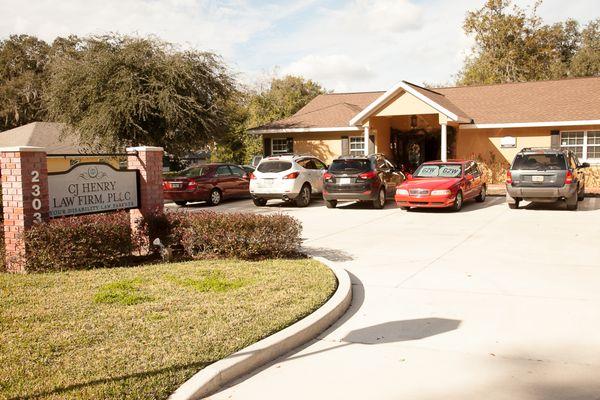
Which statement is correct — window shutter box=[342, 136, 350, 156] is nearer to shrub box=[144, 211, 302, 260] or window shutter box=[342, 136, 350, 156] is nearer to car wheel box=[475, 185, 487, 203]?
car wheel box=[475, 185, 487, 203]

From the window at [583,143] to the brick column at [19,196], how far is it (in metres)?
20.6

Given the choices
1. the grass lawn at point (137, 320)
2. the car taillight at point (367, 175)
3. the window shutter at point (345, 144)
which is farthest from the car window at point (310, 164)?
the grass lawn at point (137, 320)

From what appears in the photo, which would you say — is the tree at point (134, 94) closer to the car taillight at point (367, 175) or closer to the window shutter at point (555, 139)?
the car taillight at point (367, 175)

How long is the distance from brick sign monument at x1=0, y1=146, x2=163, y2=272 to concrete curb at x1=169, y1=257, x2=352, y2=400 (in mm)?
4568

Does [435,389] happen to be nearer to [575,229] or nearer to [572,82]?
[575,229]

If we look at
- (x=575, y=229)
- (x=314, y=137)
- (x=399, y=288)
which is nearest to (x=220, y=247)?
(x=399, y=288)

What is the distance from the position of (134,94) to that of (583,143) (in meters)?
18.5

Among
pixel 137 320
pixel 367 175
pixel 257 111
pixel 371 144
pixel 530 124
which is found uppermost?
pixel 257 111

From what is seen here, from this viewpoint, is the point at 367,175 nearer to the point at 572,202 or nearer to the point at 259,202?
the point at 259,202

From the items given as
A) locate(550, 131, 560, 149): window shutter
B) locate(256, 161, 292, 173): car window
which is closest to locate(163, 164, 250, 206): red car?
locate(256, 161, 292, 173): car window

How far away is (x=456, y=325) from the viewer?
5766mm

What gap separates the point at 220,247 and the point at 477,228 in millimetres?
6807

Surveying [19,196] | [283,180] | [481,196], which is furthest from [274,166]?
[19,196]

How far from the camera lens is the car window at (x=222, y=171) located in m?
19.8
